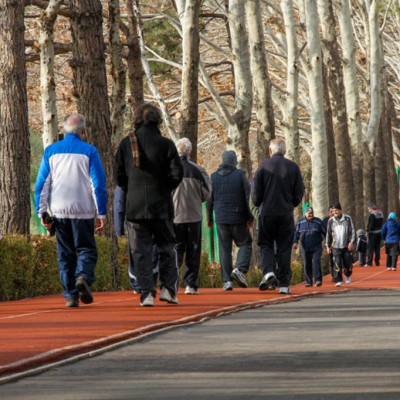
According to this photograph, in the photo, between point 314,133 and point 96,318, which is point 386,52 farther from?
point 96,318

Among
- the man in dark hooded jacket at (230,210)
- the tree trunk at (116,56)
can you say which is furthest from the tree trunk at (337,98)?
A: the man in dark hooded jacket at (230,210)

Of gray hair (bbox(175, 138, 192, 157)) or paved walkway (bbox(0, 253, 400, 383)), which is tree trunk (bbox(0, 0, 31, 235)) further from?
gray hair (bbox(175, 138, 192, 157))

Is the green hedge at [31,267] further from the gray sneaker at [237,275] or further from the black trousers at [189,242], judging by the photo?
the gray sneaker at [237,275]

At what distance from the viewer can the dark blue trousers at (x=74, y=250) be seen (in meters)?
13.0

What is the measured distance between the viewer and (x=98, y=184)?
1298 cm

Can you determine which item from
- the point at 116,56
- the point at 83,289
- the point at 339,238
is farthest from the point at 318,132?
the point at 83,289

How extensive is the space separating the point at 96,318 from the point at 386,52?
52.6 meters

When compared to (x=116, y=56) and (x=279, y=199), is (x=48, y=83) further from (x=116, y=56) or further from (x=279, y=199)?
(x=279, y=199)

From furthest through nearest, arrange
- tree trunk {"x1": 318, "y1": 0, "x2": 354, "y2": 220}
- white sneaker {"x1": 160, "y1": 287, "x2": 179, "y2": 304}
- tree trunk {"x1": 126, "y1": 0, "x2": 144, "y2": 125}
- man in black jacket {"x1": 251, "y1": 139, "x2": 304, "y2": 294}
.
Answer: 1. tree trunk {"x1": 318, "y1": 0, "x2": 354, "y2": 220}
2. tree trunk {"x1": 126, "y1": 0, "x2": 144, "y2": 125}
3. man in black jacket {"x1": 251, "y1": 139, "x2": 304, "y2": 294}
4. white sneaker {"x1": 160, "y1": 287, "x2": 179, "y2": 304}

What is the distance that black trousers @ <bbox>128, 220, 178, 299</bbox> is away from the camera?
43.0ft

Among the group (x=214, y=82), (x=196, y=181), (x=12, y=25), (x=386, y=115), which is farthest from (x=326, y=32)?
(x=196, y=181)

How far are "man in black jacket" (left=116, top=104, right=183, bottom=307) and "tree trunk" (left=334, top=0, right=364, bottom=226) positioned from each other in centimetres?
3038

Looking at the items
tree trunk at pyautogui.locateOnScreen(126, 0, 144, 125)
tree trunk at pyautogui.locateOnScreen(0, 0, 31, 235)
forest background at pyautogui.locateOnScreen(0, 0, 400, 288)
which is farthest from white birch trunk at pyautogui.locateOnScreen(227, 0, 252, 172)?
tree trunk at pyautogui.locateOnScreen(0, 0, 31, 235)

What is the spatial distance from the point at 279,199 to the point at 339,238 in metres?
9.54
